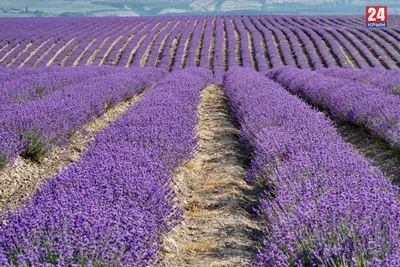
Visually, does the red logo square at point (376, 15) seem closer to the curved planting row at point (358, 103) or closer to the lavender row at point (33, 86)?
the curved planting row at point (358, 103)

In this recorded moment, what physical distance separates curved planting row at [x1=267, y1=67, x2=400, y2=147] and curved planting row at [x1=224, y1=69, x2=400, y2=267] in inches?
48.5

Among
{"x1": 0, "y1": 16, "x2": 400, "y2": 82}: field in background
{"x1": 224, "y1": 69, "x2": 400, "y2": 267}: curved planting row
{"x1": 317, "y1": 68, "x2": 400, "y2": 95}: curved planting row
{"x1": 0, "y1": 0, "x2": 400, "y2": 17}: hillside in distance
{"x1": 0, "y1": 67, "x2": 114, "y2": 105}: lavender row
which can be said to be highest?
{"x1": 224, "y1": 69, "x2": 400, "y2": 267}: curved planting row

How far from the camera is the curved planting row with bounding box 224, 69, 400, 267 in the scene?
224 cm

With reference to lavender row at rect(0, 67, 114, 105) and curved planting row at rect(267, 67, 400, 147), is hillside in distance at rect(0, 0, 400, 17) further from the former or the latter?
curved planting row at rect(267, 67, 400, 147)

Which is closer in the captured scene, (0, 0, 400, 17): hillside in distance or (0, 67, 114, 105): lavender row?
(0, 67, 114, 105): lavender row

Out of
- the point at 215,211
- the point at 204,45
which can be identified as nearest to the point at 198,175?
the point at 215,211

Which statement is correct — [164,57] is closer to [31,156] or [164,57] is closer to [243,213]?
[31,156]

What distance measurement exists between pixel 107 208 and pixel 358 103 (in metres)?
5.52

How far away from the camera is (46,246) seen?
2.25m

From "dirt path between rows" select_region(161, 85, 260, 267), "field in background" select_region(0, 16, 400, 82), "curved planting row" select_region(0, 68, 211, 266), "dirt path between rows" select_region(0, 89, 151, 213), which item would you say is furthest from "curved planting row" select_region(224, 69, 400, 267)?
"field in background" select_region(0, 16, 400, 82)

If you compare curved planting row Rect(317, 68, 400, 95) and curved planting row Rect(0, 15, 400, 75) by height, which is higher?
curved planting row Rect(317, 68, 400, 95)

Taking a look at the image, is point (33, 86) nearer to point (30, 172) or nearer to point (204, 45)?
point (30, 172)

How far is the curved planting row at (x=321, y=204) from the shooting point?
2244 mm

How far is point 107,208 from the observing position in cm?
277
